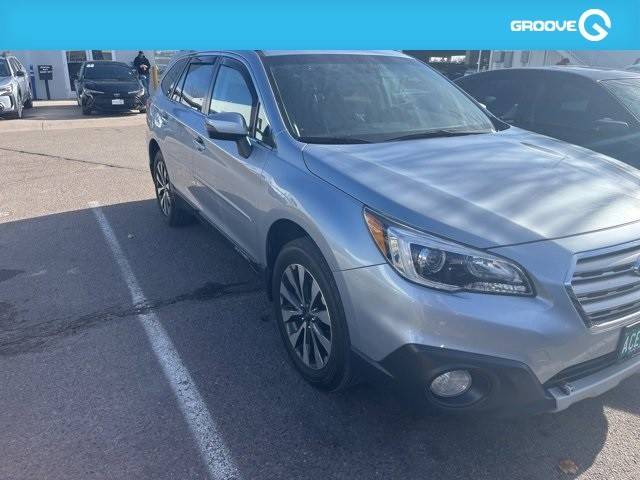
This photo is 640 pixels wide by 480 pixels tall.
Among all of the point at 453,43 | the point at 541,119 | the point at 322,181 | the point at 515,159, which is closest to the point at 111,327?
the point at 322,181

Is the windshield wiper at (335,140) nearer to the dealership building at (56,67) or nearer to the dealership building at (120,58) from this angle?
the dealership building at (120,58)

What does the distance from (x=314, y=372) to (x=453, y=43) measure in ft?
28.3

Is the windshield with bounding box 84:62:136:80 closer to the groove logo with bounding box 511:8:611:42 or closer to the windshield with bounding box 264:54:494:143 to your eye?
the groove logo with bounding box 511:8:611:42

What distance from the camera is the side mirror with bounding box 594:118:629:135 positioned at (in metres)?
4.72

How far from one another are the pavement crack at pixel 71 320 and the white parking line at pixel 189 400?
0.48 feet

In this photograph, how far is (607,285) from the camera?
2.22 meters

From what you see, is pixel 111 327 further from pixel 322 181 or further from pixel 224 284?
pixel 322 181

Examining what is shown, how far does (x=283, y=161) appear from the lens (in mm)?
3029

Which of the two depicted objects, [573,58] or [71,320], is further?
[573,58]

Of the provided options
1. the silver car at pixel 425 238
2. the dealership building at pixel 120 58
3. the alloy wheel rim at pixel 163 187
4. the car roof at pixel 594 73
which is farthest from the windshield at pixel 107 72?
the silver car at pixel 425 238

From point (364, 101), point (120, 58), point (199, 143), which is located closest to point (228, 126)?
point (364, 101)

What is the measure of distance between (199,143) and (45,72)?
59.4ft

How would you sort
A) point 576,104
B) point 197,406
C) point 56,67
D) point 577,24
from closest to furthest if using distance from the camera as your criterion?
point 197,406 → point 576,104 → point 577,24 → point 56,67

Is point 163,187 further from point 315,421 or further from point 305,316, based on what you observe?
point 315,421
